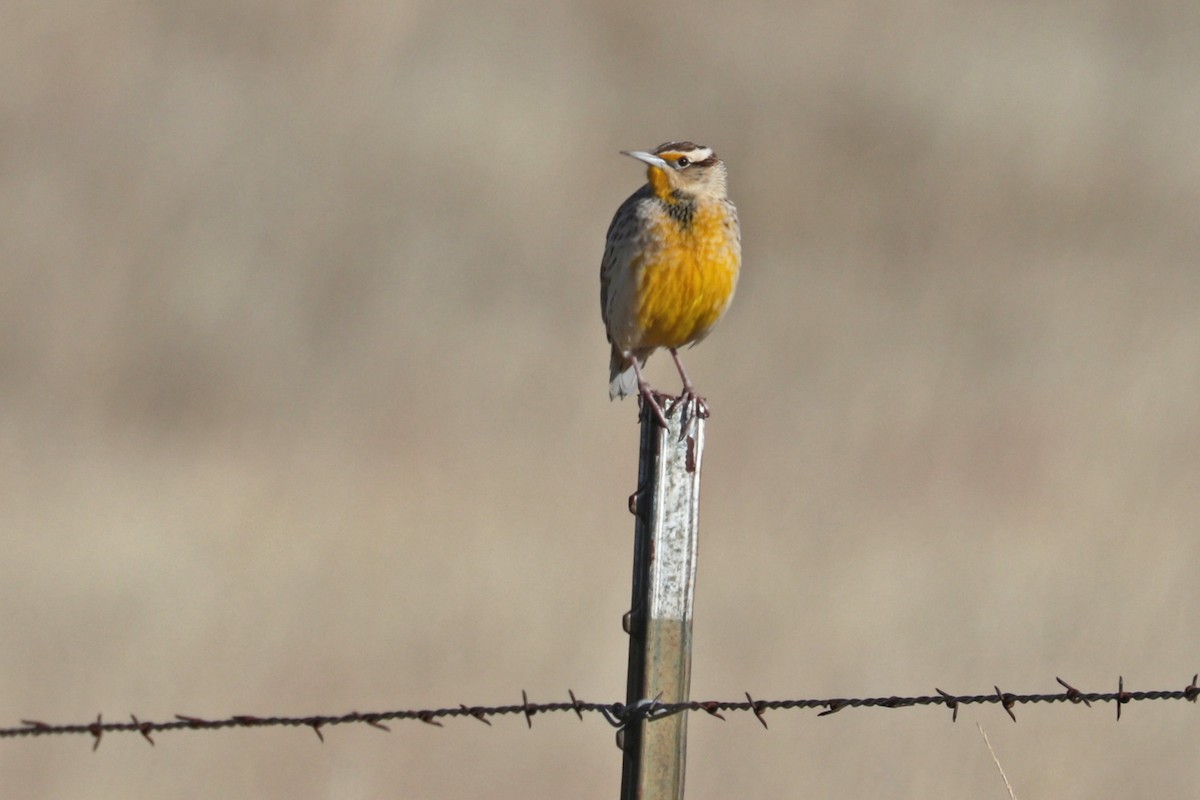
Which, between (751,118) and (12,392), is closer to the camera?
(12,392)

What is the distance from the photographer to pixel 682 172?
20.9ft

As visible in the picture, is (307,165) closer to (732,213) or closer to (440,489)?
(440,489)

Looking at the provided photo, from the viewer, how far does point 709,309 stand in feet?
20.4

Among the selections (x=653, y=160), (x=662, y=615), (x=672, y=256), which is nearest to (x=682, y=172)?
(x=653, y=160)

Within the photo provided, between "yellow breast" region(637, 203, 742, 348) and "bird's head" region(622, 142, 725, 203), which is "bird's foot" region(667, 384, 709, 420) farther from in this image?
"bird's head" region(622, 142, 725, 203)

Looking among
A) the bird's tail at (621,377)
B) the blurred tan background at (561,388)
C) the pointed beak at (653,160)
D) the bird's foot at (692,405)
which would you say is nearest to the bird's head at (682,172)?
the pointed beak at (653,160)

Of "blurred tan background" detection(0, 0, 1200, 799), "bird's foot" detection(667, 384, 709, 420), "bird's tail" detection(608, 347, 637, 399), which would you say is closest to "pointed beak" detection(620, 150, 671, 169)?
"bird's tail" detection(608, 347, 637, 399)

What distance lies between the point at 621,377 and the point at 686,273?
75 cm

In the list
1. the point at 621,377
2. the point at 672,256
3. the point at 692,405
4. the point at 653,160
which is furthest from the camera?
the point at 621,377

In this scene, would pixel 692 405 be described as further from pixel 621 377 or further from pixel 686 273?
pixel 621 377

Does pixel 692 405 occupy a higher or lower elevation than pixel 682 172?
lower

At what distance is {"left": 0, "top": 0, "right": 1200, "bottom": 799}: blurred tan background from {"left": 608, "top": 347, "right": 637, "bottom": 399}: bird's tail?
4.57 ft

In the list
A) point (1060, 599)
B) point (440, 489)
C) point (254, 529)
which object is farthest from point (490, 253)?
point (1060, 599)

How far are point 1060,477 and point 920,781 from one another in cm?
290
